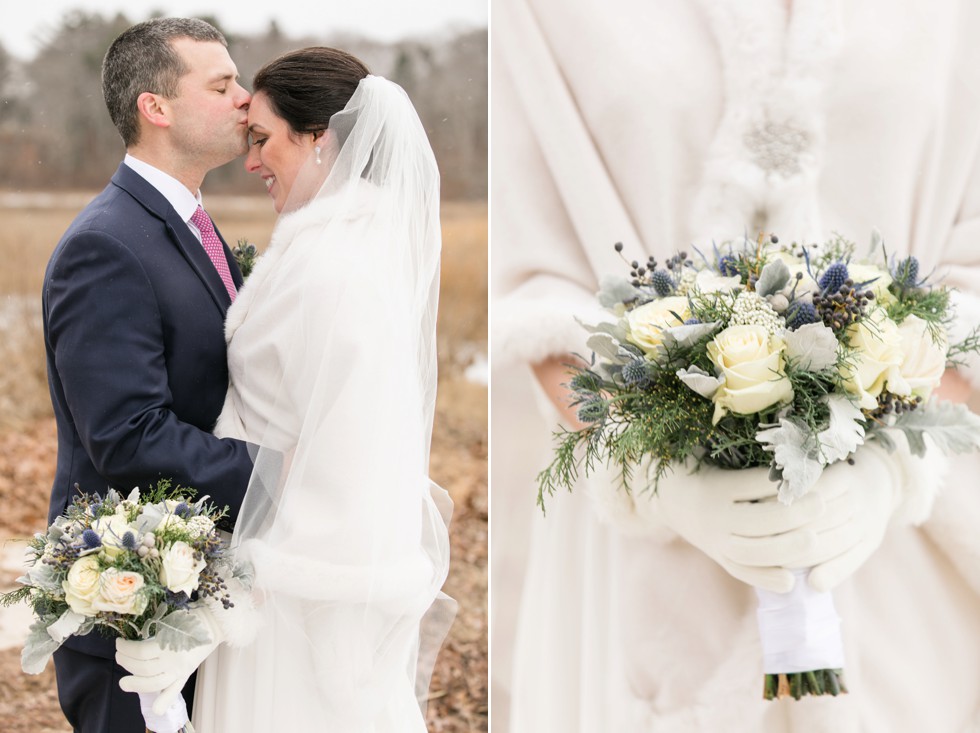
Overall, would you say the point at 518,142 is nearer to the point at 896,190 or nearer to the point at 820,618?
the point at 896,190

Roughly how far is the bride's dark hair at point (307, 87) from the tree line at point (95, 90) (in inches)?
89.1

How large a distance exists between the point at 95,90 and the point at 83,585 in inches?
130

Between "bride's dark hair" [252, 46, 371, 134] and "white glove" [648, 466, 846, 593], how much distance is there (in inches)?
36.1

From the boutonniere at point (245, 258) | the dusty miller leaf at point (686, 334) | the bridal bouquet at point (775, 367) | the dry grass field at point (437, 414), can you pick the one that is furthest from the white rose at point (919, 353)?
the dry grass field at point (437, 414)

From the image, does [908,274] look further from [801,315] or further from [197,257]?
[197,257]

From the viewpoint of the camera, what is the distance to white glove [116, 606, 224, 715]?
1.50m

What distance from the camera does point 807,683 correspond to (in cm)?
168

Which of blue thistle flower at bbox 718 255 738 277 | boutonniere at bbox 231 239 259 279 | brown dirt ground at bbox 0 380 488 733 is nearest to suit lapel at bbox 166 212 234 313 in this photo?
boutonniere at bbox 231 239 259 279

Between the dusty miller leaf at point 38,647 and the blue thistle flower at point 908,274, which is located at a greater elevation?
the blue thistle flower at point 908,274

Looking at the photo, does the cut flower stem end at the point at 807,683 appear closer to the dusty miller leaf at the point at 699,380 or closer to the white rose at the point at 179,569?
the dusty miller leaf at the point at 699,380

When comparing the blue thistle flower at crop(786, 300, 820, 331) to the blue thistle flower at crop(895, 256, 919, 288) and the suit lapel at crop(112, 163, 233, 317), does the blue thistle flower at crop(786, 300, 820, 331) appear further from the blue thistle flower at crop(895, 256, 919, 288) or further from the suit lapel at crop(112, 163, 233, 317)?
the suit lapel at crop(112, 163, 233, 317)

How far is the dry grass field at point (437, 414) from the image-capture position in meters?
3.95

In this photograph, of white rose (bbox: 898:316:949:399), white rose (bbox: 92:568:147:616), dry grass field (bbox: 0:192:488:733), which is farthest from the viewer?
dry grass field (bbox: 0:192:488:733)

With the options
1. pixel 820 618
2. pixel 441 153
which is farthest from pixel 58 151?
pixel 820 618
